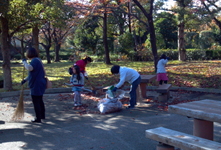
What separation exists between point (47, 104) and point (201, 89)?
597 centimetres

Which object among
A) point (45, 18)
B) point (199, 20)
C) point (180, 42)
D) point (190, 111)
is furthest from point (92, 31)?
point (190, 111)

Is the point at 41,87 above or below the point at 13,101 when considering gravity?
above

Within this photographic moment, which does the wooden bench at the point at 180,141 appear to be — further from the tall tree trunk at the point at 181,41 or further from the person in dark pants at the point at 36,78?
the tall tree trunk at the point at 181,41

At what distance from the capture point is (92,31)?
32.9 m

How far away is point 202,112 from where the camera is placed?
3.28 meters

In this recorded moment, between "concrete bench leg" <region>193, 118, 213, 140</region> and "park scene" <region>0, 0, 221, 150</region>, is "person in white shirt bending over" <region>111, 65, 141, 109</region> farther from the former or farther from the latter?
"concrete bench leg" <region>193, 118, 213, 140</region>

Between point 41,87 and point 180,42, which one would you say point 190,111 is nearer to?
point 41,87

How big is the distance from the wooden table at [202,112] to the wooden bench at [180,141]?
405mm

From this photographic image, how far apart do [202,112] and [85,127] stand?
2.81 metres

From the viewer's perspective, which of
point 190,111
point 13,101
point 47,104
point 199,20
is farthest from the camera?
point 199,20

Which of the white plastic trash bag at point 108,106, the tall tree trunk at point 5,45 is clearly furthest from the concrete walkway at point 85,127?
the tall tree trunk at point 5,45

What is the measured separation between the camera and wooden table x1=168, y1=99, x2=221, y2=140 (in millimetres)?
3205

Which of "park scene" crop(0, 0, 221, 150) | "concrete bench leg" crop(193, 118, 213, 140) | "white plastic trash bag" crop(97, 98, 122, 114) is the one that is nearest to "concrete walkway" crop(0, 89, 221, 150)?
"park scene" crop(0, 0, 221, 150)

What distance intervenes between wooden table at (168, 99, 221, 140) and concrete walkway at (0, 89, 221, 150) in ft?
2.49
